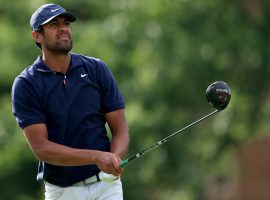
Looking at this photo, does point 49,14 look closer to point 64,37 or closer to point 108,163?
point 64,37

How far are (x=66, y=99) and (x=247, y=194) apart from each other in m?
23.8

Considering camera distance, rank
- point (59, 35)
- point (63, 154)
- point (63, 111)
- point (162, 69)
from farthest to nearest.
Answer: point (162, 69) → point (59, 35) → point (63, 111) → point (63, 154)

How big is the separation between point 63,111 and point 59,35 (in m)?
0.61

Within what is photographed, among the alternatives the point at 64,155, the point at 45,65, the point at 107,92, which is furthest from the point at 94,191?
the point at 45,65

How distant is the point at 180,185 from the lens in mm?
22766

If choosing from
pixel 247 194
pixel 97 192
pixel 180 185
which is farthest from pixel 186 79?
pixel 97 192

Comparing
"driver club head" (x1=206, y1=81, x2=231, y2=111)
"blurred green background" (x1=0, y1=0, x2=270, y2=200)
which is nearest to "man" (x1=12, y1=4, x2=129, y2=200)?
"driver club head" (x1=206, y1=81, x2=231, y2=111)

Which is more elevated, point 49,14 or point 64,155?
point 49,14

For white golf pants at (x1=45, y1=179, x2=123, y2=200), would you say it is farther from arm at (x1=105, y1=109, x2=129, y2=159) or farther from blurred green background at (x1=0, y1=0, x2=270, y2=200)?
blurred green background at (x1=0, y1=0, x2=270, y2=200)

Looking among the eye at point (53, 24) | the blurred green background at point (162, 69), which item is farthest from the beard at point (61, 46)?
the blurred green background at point (162, 69)

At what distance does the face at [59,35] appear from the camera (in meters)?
9.19

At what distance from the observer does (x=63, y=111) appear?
29.9ft

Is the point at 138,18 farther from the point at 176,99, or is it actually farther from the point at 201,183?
the point at 201,183

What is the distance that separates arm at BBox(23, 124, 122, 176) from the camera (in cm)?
872
